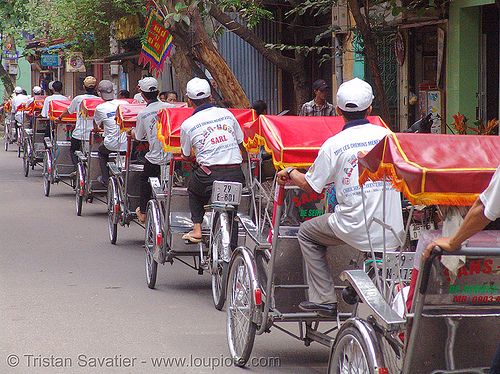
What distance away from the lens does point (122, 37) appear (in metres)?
28.2

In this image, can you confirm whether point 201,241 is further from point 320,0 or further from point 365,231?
point 320,0

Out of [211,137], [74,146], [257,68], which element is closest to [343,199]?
→ [211,137]

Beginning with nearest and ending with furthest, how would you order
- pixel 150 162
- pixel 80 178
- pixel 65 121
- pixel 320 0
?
Result: pixel 150 162, pixel 320 0, pixel 80 178, pixel 65 121

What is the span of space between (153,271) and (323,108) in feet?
14.8

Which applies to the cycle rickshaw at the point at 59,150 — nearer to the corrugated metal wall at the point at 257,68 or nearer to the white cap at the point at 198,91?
the corrugated metal wall at the point at 257,68

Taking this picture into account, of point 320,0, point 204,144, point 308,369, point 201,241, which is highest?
point 320,0

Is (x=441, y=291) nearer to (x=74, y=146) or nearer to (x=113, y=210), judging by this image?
(x=113, y=210)

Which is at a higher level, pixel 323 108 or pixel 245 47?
pixel 245 47

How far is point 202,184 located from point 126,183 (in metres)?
2.51

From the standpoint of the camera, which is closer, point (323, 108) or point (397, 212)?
point (397, 212)

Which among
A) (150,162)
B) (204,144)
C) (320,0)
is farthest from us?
(320,0)

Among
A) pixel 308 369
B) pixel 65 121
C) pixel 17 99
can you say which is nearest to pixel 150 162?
pixel 308 369

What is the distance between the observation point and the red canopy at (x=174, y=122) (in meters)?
7.09

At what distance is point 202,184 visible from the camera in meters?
6.68
